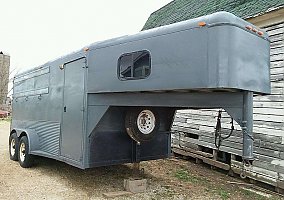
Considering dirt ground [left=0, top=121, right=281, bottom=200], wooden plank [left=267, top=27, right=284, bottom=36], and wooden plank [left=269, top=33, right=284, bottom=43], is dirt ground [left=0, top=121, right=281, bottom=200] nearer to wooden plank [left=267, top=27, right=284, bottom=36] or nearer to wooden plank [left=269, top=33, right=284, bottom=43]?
wooden plank [left=269, top=33, right=284, bottom=43]

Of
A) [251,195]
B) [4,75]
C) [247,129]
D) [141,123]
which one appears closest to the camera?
[247,129]

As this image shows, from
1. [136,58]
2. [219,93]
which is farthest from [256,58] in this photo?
[136,58]

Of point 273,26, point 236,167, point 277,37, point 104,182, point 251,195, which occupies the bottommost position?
point 251,195

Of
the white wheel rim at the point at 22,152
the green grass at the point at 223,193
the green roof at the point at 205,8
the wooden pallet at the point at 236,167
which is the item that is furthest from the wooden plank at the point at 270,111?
the white wheel rim at the point at 22,152

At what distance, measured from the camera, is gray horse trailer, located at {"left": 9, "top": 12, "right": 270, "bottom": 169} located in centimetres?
386

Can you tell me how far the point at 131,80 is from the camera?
484cm

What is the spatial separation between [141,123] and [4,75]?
129 feet

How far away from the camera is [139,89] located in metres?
4.68

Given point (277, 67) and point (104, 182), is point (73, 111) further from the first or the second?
point (277, 67)

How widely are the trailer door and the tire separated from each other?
975 millimetres

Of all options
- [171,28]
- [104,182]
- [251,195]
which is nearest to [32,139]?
[104,182]

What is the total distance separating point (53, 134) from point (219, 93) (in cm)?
425

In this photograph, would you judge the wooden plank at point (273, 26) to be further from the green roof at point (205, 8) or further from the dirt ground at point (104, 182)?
the dirt ground at point (104, 182)

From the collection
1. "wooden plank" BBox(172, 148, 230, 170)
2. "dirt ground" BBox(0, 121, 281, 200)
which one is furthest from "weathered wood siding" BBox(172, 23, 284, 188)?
"dirt ground" BBox(0, 121, 281, 200)
